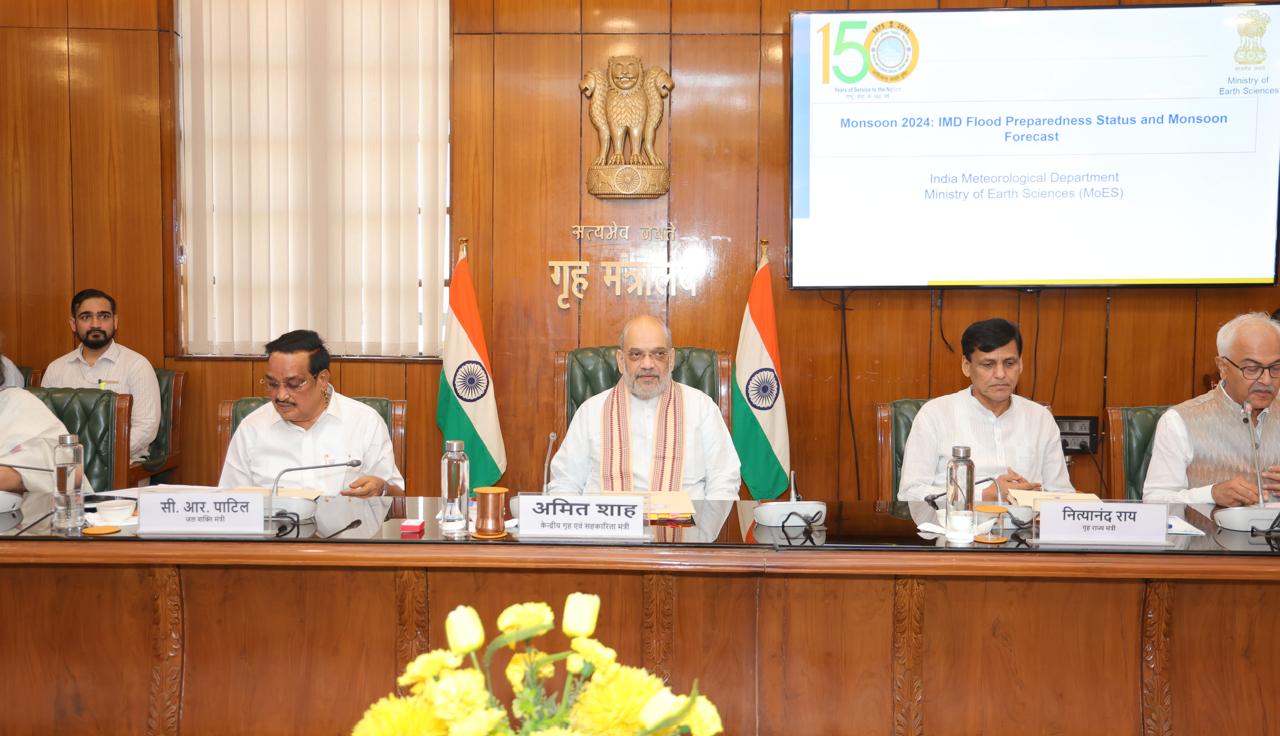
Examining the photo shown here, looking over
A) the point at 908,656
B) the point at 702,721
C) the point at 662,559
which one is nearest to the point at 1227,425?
the point at 908,656

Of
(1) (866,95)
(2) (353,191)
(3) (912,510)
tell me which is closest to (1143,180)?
(1) (866,95)

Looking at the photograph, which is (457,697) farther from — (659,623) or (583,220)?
(583,220)

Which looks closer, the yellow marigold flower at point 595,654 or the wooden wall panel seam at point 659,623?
the yellow marigold flower at point 595,654

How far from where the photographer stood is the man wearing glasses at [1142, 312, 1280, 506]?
2.90 m

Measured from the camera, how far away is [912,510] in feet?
8.63

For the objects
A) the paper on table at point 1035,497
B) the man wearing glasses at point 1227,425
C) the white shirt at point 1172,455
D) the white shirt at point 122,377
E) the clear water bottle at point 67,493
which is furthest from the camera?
the white shirt at point 122,377

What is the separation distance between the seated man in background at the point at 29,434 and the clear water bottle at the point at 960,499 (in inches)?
98.7

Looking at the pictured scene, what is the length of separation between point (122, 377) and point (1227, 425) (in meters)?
4.52

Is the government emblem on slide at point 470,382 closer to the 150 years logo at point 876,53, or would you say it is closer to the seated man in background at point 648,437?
the seated man in background at point 648,437

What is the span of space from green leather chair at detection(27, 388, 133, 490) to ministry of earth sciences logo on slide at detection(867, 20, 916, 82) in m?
3.33

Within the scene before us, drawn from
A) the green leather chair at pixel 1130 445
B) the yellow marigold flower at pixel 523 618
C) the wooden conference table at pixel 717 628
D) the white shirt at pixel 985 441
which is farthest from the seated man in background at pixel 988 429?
the yellow marigold flower at pixel 523 618

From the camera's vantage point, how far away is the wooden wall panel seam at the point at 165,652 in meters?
2.14

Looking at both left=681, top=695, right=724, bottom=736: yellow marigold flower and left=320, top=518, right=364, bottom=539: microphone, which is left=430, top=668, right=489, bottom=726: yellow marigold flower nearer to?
left=681, top=695, right=724, bottom=736: yellow marigold flower

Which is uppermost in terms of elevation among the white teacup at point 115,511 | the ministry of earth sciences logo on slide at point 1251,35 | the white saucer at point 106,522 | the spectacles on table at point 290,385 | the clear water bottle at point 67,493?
the ministry of earth sciences logo on slide at point 1251,35
